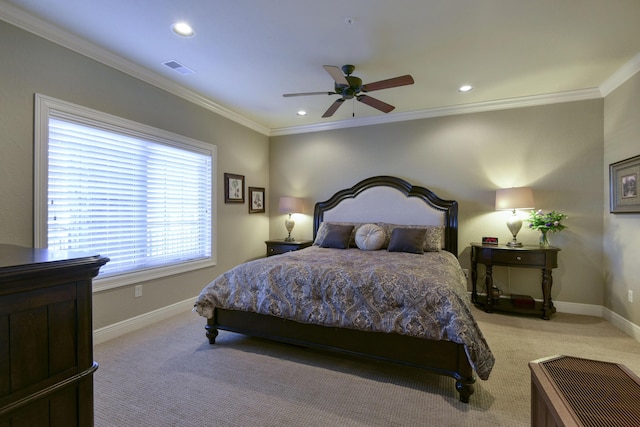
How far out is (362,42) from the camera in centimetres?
270

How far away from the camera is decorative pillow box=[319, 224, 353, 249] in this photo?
4.11 m

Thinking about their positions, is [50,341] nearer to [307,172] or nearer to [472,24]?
[472,24]

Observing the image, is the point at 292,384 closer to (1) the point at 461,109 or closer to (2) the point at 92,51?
(2) the point at 92,51

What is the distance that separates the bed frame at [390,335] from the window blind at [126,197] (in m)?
1.29

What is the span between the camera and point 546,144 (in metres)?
3.92

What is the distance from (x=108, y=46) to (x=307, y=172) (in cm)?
318

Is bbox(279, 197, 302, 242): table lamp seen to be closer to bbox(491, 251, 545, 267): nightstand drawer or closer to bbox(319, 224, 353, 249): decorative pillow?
bbox(319, 224, 353, 249): decorative pillow

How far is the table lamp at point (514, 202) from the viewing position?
12.0 ft

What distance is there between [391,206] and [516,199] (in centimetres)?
162

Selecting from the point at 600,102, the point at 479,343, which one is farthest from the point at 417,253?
the point at 600,102

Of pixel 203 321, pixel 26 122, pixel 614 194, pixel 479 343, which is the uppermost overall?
pixel 26 122

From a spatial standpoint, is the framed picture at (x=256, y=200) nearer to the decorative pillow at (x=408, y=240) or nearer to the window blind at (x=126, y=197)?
the window blind at (x=126, y=197)

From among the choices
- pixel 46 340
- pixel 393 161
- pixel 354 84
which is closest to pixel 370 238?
pixel 393 161

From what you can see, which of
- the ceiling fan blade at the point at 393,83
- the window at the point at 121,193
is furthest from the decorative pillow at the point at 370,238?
the window at the point at 121,193
